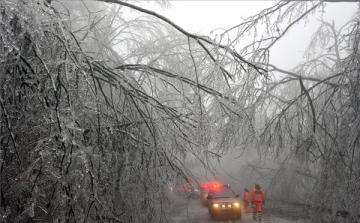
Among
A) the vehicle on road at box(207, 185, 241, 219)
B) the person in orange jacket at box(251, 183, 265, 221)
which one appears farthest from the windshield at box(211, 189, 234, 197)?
the person in orange jacket at box(251, 183, 265, 221)

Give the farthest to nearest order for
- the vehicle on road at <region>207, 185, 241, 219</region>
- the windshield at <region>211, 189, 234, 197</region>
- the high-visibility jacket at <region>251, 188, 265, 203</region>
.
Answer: the windshield at <region>211, 189, 234, 197</region>
the vehicle on road at <region>207, 185, 241, 219</region>
the high-visibility jacket at <region>251, 188, 265, 203</region>

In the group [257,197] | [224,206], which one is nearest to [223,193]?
[224,206]

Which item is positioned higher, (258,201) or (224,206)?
(258,201)

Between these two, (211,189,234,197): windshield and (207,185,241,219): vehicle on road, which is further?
(211,189,234,197): windshield

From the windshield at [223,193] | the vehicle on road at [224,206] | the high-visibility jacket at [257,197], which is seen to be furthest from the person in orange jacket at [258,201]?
the windshield at [223,193]

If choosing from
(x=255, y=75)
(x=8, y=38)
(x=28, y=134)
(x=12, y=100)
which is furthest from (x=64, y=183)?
(x=255, y=75)

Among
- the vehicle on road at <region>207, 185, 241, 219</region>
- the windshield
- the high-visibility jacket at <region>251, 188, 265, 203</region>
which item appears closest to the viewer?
the high-visibility jacket at <region>251, 188, 265, 203</region>

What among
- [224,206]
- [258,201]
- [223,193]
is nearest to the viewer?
[258,201]

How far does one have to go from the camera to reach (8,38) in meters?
1.97

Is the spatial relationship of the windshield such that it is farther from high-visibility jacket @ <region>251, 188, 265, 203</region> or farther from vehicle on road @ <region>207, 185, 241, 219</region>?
high-visibility jacket @ <region>251, 188, 265, 203</region>

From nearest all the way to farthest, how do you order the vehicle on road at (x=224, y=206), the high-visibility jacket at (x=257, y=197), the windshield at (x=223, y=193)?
the high-visibility jacket at (x=257, y=197)
the vehicle on road at (x=224, y=206)
the windshield at (x=223, y=193)

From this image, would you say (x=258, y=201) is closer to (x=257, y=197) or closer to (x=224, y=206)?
(x=257, y=197)

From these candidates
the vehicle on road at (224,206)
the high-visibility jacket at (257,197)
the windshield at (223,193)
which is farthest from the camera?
the windshield at (223,193)

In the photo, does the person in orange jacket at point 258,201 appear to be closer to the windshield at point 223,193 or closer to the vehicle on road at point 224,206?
the vehicle on road at point 224,206
